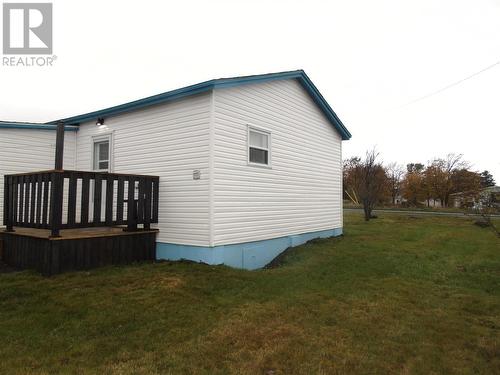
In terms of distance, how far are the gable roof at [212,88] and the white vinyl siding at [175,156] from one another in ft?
0.60

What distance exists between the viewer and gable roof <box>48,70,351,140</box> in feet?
24.2

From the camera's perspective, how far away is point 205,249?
729 cm

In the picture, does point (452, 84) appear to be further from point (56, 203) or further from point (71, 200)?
point (56, 203)

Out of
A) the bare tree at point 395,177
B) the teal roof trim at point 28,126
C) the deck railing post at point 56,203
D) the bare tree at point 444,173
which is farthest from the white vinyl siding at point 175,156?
the bare tree at point 395,177

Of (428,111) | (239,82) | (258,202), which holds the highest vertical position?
(428,111)

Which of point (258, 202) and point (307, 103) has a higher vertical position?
point (307, 103)

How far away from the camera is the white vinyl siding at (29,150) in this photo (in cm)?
958

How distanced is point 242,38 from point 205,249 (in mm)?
13045

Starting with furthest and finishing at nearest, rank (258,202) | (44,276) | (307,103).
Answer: (307,103) < (258,202) < (44,276)

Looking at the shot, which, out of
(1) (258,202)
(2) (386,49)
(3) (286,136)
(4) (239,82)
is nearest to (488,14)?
(2) (386,49)

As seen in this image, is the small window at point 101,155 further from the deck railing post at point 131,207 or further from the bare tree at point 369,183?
the bare tree at point 369,183

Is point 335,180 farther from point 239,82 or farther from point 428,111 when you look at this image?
point 428,111

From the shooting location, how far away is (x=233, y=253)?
7.76 meters

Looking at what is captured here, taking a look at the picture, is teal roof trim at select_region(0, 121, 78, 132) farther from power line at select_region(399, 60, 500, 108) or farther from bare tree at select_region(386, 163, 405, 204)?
bare tree at select_region(386, 163, 405, 204)
